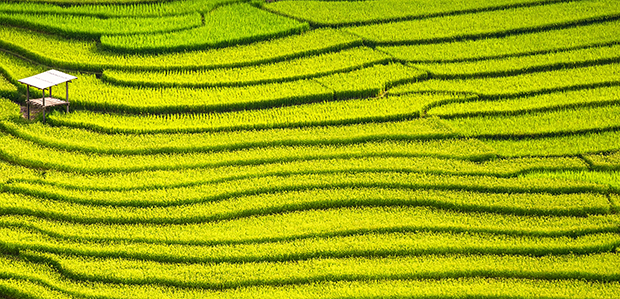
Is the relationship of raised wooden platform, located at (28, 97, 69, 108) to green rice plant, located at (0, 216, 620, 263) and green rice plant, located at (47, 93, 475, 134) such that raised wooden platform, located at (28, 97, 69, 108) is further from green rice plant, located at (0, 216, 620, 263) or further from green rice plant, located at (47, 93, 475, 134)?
green rice plant, located at (0, 216, 620, 263)

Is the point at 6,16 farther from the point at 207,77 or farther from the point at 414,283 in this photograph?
the point at 414,283

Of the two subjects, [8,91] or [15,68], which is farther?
[15,68]

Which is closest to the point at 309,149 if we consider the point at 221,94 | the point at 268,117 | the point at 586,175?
the point at 268,117

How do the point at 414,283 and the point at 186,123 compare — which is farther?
the point at 186,123

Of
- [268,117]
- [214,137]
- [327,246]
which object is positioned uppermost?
[268,117]

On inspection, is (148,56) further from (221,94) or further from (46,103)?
(46,103)

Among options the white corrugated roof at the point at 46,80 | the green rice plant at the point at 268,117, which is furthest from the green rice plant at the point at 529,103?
the white corrugated roof at the point at 46,80

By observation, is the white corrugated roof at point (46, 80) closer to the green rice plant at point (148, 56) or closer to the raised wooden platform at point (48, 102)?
the raised wooden platform at point (48, 102)

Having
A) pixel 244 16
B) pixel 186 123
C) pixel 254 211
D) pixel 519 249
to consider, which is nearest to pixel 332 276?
pixel 254 211
